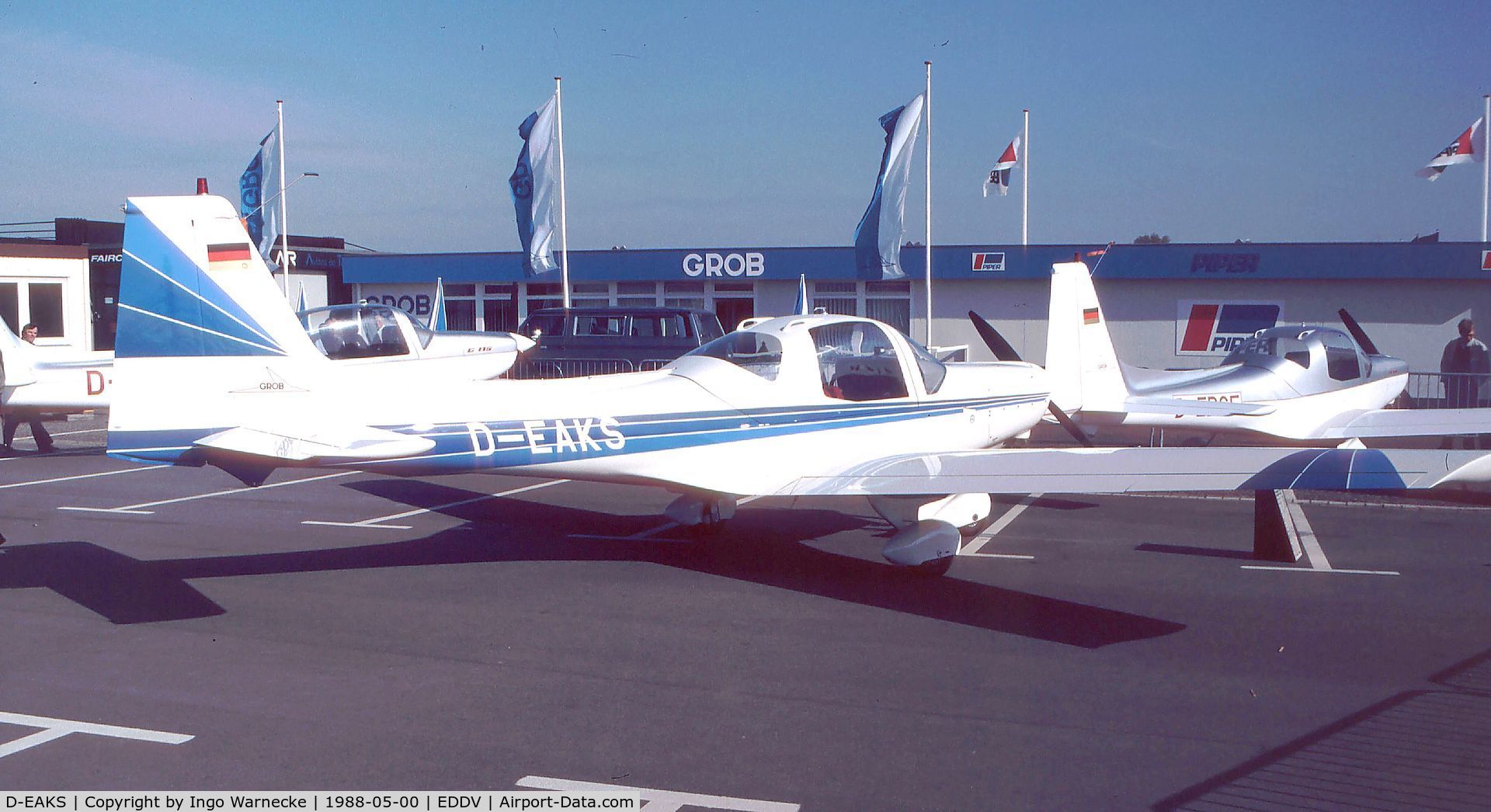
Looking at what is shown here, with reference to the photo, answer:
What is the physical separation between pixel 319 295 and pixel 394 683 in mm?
38141

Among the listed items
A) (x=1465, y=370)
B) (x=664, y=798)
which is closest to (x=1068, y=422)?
(x=664, y=798)

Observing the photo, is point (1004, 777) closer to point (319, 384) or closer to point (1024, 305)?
point (319, 384)

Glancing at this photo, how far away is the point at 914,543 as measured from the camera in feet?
25.6

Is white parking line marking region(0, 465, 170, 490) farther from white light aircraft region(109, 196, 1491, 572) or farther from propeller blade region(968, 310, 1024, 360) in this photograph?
propeller blade region(968, 310, 1024, 360)

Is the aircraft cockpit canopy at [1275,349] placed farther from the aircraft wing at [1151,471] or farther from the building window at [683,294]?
the building window at [683,294]

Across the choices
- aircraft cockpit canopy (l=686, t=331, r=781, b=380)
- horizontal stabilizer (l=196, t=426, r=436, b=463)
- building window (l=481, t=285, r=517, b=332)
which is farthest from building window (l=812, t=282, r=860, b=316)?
horizontal stabilizer (l=196, t=426, r=436, b=463)

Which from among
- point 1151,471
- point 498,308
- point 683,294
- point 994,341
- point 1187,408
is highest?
point 683,294

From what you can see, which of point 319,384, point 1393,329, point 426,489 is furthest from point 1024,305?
point 319,384

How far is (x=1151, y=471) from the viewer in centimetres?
704

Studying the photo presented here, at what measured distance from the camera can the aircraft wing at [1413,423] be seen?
31.2 feet

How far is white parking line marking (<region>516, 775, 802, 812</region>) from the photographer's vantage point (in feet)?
13.5

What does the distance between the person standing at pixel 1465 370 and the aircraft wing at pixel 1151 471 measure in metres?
8.80

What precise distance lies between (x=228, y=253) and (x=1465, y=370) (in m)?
15.3

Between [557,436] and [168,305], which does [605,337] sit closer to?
[557,436]
